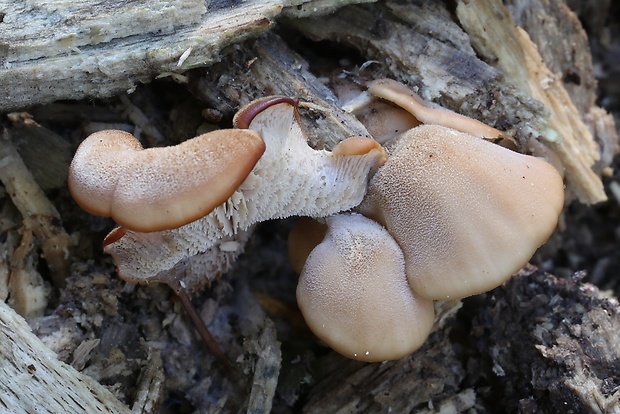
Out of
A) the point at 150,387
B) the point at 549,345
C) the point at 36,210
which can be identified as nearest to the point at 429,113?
the point at 549,345

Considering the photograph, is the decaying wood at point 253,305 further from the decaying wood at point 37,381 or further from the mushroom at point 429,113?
the mushroom at point 429,113

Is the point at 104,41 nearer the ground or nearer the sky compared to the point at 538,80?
nearer the sky

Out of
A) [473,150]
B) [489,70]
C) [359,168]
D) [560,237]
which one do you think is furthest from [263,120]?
[560,237]

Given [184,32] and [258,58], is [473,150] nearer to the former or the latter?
[258,58]

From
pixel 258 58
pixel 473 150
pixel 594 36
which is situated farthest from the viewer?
pixel 594 36

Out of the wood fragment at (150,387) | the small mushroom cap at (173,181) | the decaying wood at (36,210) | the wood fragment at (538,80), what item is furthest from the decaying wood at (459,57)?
the wood fragment at (150,387)

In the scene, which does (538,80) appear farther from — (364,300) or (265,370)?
(265,370)
